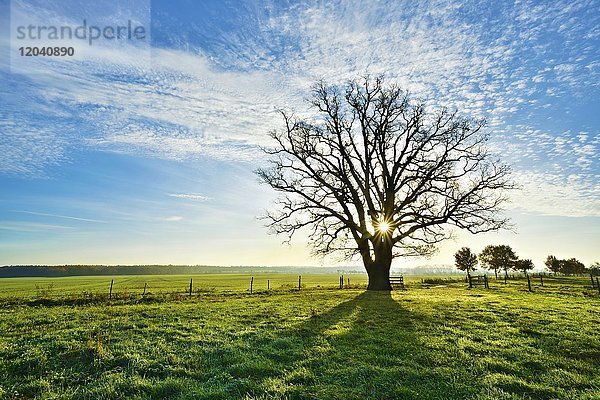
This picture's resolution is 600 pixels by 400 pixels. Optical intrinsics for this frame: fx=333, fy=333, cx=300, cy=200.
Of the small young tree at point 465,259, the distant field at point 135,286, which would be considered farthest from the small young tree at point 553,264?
the distant field at point 135,286

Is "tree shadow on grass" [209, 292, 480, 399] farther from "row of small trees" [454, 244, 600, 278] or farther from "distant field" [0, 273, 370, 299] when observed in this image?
"row of small trees" [454, 244, 600, 278]

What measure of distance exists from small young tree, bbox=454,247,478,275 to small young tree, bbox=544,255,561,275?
3549 cm

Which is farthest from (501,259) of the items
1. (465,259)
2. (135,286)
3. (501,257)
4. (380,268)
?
(135,286)

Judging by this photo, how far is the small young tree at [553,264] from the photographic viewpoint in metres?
85.1

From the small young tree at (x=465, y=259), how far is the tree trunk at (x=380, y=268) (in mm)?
42926

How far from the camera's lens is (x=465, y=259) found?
66.0m

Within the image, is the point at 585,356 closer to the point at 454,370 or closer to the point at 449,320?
the point at 454,370

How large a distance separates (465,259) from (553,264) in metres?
39.5

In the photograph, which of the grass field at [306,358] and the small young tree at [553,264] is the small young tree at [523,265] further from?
the grass field at [306,358]

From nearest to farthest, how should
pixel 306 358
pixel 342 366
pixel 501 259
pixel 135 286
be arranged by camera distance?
pixel 342 366, pixel 306 358, pixel 135 286, pixel 501 259

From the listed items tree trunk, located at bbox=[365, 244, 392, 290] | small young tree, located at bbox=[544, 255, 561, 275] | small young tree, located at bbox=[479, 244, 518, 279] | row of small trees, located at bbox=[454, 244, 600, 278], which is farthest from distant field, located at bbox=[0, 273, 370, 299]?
small young tree, located at bbox=[544, 255, 561, 275]

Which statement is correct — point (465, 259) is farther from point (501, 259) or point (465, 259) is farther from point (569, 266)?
point (569, 266)

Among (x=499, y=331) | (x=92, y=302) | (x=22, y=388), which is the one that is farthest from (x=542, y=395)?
(x=92, y=302)

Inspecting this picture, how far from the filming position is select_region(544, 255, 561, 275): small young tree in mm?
85125
